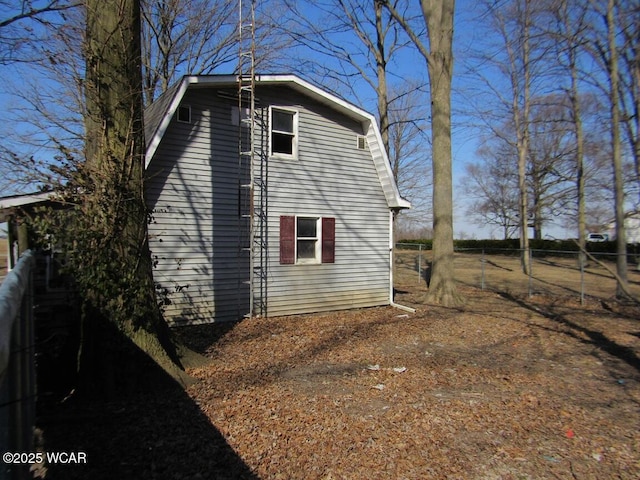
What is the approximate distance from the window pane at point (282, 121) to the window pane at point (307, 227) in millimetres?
2238

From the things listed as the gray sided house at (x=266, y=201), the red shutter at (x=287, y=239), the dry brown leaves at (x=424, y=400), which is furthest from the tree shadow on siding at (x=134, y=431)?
the red shutter at (x=287, y=239)

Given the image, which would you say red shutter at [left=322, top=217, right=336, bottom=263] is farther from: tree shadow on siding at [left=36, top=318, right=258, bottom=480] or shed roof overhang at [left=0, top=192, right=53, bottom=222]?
tree shadow on siding at [left=36, top=318, right=258, bottom=480]

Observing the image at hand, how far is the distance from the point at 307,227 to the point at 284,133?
7.76 feet

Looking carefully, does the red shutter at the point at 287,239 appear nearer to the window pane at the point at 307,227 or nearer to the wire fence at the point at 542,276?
the window pane at the point at 307,227

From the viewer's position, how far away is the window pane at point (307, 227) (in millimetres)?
10305

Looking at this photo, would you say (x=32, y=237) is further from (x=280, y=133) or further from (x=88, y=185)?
(x=280, y=133)

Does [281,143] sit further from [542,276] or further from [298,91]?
[542,276]

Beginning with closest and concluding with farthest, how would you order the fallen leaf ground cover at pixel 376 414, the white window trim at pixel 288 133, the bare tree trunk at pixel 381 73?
the fallen leaf ground cover at pixel 376 414
the white window trim at pixel 288 133
the bare tree trunk at pixel 381 73

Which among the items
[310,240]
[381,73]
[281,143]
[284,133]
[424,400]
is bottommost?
→ [424,400]

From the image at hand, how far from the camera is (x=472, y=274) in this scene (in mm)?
22547

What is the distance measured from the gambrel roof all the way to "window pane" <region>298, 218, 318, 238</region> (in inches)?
97.3

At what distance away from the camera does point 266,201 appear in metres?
9.62

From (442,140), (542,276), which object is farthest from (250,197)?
(542,276)

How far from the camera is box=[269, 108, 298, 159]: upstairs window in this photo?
9.85 metres
